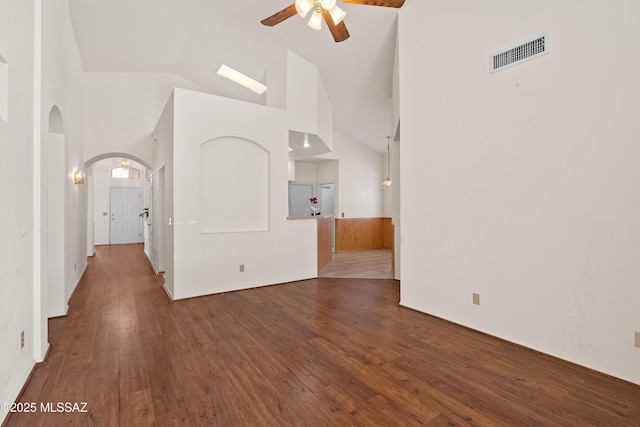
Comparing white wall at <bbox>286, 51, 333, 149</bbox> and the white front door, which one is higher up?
white wall at <bbox>286, 51, 333, 149</bbox>

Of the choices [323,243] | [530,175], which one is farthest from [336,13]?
[323,243]

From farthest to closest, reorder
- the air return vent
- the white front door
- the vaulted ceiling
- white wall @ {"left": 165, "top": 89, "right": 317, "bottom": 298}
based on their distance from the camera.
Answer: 1. the white front door
2. the vaulted ceiling
3. white wall @ {"left": 165, "top": 89, "right": 317, "bottom": 298}
4. the air return vent

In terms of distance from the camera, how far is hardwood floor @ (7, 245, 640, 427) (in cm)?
175

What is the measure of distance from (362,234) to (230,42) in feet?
19.7

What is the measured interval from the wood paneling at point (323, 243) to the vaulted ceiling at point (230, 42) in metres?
2.69

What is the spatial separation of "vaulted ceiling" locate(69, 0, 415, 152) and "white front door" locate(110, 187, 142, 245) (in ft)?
19.5

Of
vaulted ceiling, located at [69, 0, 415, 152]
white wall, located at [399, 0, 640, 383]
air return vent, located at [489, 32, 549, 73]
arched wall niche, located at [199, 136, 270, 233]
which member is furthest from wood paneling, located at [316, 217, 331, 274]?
air return vent, located at [489, 32, 549, 73]

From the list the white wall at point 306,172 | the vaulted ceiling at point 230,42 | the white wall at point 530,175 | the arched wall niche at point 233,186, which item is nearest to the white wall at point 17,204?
the arched wall niche at point 233,186

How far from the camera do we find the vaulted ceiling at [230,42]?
13.9 ft

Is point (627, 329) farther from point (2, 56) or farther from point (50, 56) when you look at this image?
point (50, 56)

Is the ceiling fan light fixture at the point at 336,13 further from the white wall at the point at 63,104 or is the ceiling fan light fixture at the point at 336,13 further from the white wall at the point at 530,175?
Result: the white wall at the point at 63,104

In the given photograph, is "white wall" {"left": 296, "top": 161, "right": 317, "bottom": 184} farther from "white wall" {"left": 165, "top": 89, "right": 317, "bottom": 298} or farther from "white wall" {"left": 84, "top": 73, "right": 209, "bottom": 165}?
"white wall" {"left": 165, "top": 89, "right": 317, "bottom": 298}

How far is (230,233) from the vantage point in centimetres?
446

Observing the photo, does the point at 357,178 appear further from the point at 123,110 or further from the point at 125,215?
the point at 125,215
